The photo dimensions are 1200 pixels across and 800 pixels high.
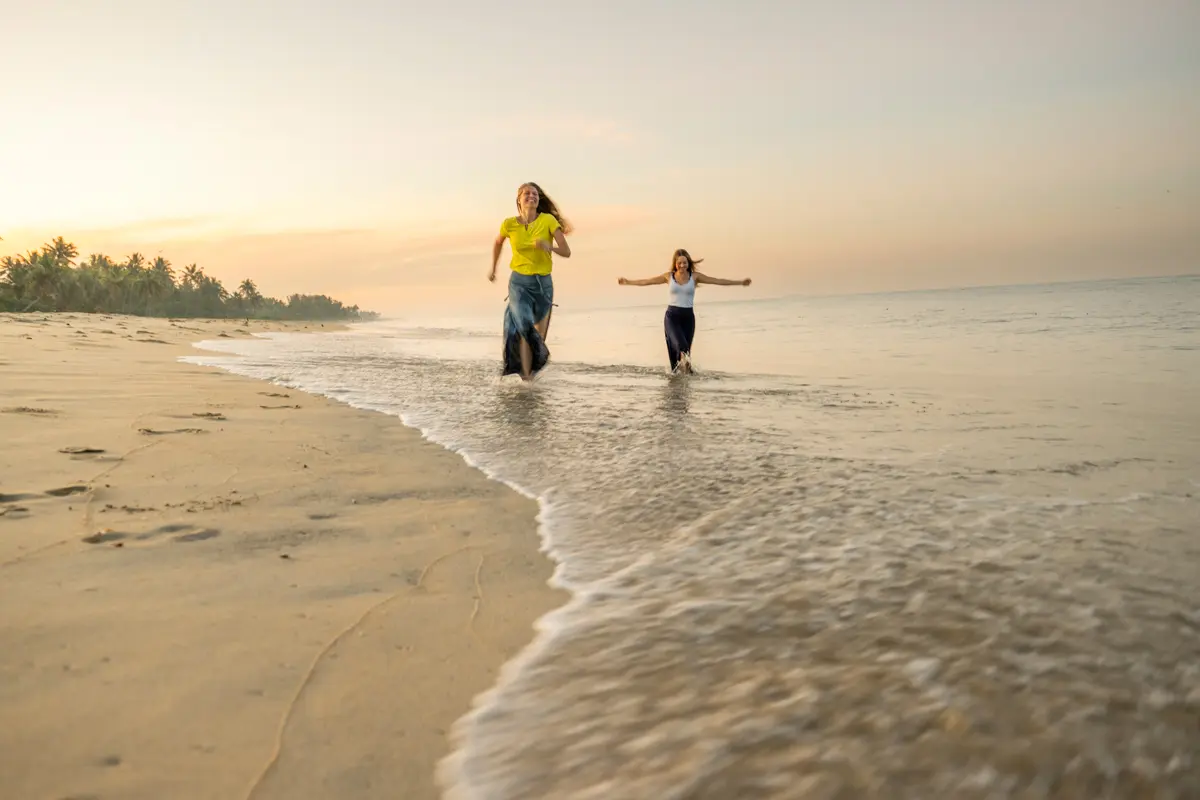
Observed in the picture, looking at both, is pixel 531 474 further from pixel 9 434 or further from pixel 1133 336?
pixel 1133 336

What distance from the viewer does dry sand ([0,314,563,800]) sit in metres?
1.45

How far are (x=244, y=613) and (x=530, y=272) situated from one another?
7.37 m

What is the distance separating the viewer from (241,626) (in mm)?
2059

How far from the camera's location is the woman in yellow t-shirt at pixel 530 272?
8.76 meters

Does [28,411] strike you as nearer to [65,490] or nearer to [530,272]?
[65,490]

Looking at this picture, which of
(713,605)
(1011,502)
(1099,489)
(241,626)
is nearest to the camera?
(241,626)

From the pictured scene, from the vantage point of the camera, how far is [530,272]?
910 centimetres

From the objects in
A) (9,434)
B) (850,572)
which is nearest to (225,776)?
(850,572)

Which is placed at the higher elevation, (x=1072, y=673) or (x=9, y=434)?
(x=9, y=434)

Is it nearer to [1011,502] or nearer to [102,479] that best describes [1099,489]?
[1011,502]

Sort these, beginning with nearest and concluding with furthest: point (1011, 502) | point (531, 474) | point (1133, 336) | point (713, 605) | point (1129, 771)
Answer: point (1129, 771), point (713, 605), point (1011, 502), point (531, 474), point (1133, 336)

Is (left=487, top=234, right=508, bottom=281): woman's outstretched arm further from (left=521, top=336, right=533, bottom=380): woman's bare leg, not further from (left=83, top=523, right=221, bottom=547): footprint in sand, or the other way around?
(left=83, top=523, right=221, bottom=547): footprint in sand

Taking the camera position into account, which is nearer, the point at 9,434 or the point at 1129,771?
the point at 1129,771

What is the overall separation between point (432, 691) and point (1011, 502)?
3008 mm
